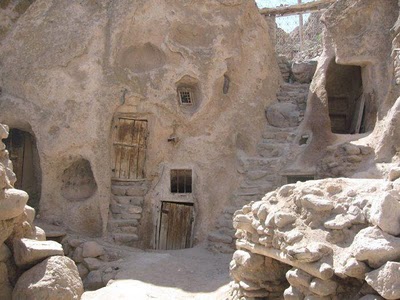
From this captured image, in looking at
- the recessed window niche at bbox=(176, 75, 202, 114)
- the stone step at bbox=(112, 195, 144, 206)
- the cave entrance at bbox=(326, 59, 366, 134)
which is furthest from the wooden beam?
the stone step at bbox=(112, 195, 144, 206)

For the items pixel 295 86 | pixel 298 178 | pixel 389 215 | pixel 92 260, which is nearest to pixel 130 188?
pixel 92 260

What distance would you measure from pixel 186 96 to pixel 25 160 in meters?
4.44

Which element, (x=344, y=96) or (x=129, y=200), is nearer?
(x=129, y=200)

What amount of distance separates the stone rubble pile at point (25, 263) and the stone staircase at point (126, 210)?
216 inches

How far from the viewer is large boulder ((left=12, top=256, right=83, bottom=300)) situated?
18.0 ft

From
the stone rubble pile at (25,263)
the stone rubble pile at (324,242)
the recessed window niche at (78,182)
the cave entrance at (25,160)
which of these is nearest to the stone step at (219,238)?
the recessed window niche at (78,182)

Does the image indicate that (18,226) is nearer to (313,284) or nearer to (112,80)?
(313,284)

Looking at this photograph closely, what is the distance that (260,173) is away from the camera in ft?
40.2

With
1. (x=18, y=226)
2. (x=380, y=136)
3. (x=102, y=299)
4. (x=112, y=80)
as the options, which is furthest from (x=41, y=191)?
(x=380, y=136)

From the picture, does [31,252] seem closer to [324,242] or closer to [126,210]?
[324,242]

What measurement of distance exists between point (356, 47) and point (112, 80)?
228 inches

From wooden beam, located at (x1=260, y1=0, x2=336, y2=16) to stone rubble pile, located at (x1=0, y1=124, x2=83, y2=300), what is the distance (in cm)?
1179

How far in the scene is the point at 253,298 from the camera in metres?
6.58

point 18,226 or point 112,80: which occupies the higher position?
point 112,80
